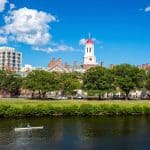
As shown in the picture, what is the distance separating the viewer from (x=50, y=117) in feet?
351

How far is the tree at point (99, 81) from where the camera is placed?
497 feet

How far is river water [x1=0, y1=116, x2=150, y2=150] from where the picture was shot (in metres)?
70.0

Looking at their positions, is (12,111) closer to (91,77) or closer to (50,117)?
(50,117)

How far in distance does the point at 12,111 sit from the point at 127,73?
61.8 meters

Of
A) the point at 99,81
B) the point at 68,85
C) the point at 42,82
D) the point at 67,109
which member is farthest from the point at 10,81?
the point at 67,109

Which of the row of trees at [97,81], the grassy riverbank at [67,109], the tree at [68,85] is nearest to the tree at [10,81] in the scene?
the row of trees at [97,81]

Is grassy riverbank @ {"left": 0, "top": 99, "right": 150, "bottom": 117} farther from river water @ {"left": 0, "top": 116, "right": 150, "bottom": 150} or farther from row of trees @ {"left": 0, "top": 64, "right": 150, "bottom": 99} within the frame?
row of trees @ {"left": 0, "top": 64, "right": 150, "bottom": 99}

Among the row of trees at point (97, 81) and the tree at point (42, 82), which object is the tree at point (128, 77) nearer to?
the row of trees at point (97, 81)

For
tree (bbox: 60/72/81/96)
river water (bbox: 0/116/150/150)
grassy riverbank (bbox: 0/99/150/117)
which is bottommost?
river water (bbox: 0/116/150/150)

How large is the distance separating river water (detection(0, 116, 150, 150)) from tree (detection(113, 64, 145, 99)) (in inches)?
1834

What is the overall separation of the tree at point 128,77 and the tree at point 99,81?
3430mm

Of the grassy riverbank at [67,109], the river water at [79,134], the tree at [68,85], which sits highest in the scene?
the tree at [68,85]

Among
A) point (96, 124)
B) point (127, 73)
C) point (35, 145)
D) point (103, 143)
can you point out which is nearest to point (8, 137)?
point (35, 145)

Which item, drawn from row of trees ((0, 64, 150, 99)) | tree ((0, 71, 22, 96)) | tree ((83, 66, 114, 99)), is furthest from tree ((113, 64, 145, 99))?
tree ((0, 71, 22, 96))
